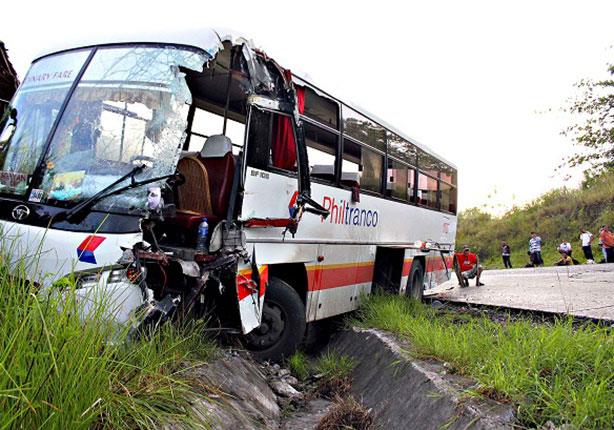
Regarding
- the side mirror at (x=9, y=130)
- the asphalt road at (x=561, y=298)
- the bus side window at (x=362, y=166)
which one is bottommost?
the asphalt road at (x=561, y=298)

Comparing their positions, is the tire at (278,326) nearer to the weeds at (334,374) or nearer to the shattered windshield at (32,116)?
the weeds at (334,374)

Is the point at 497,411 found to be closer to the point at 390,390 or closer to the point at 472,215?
the point at 390,390

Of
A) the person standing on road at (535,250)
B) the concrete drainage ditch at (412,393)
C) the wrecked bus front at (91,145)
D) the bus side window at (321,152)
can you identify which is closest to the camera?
the concrete drainage ditch at (412,393)

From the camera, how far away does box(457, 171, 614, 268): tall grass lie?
1063 inches

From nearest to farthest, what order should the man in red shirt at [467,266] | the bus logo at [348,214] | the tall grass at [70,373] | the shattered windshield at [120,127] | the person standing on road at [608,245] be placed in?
the tall grass at [70,373] → the shattered windshield at [120,127] → the bus logo at [348,214] → the man in red shirt at [467,266] → the person standing on road at [608,245]

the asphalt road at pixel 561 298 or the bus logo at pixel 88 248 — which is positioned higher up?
the bus logo at pixel 88 248

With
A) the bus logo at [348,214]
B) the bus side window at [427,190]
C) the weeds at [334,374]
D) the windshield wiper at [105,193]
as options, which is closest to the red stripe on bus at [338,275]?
the bus logo at [348,214]

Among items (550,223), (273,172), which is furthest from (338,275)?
(550,223)

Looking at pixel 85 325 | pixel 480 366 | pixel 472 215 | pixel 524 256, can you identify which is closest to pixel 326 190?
pixel 480 366

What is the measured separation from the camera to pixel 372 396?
4891 mm

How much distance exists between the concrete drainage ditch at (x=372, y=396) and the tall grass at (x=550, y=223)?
21.5m

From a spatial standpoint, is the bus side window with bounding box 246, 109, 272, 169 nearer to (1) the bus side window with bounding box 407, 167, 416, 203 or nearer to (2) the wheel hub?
(2) the wheel hub

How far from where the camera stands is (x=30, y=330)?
7.90 ft

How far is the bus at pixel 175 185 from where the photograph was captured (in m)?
4.05
